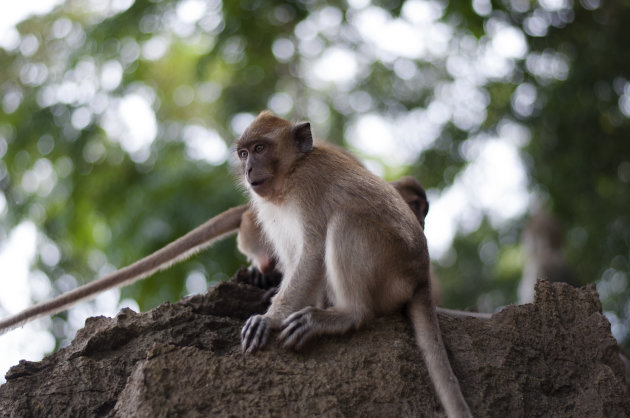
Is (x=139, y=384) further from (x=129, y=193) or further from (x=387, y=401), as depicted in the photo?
(x=129, y=193)

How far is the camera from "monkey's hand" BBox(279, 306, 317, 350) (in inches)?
186

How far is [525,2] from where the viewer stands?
11.3 metres

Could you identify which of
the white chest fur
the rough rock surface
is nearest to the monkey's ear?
the white chest fur

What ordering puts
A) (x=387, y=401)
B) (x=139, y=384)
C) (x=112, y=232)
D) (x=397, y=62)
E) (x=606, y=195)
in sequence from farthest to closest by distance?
(x=397, y=62) → (x=606, y=195) → (x=112, y=232) → (x=387, y=401) → (x=139, y=384)

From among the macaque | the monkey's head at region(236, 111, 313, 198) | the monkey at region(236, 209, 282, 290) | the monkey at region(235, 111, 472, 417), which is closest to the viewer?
the monkey at region(235, 111, 472, 417)

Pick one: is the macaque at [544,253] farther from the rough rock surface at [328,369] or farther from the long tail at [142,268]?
the rough rock surface at [328,369]

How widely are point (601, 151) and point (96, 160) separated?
283 inches

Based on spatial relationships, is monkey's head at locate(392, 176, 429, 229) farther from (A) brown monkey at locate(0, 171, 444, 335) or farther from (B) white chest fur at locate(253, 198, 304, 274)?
(B) white chest fur at locate(253, 198, 304, 274)

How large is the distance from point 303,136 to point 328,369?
75.7 inches

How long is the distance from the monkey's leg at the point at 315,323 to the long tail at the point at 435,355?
31 centimetres

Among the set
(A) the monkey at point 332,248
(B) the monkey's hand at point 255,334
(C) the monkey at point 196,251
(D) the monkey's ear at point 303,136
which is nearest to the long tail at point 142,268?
(C) the monkey at point 196,251

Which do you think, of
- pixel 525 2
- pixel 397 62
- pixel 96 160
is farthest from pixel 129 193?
pixel 525 2

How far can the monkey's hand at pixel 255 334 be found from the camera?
465 cm

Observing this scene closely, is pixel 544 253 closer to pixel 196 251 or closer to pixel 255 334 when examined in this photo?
pixel 196 251
